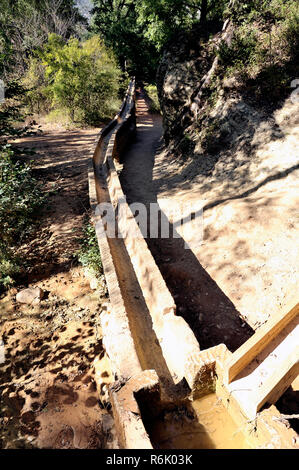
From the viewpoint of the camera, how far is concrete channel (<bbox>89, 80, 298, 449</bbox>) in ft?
5.84

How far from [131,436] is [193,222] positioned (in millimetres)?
4192

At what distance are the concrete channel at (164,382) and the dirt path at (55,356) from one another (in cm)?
41

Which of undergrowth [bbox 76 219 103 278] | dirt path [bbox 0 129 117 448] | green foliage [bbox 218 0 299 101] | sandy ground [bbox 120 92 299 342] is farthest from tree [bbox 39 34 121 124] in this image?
undergrowth [bbox 76 219 103 278]

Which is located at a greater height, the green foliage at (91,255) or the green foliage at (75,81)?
the green foliage at (75,81)

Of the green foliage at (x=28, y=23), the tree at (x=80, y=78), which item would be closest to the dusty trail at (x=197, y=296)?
the tree at (x=80, y=78)

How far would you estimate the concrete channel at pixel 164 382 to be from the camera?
1781 mm

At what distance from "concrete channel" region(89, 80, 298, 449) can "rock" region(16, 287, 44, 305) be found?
3.89ft

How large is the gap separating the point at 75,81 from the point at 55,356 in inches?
486

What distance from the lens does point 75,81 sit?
1175 cm

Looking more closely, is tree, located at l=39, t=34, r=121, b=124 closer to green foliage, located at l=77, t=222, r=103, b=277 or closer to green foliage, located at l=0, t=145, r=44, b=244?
green foliage, located at l=0, t=145, r=44, b=244

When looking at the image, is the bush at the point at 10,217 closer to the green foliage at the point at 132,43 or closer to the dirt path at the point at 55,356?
the dirt path at the point at 55,356

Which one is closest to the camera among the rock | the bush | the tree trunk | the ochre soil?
the ochre soil

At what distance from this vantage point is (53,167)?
26.9ft

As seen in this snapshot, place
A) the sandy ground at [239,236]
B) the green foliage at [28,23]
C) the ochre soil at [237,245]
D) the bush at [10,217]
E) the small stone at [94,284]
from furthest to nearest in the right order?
the green foliage at [28,23] → the bush at [10,217] → the small stone at [94,284] → the sandy ground at [239,236] → the ochre soil at [237,245]
